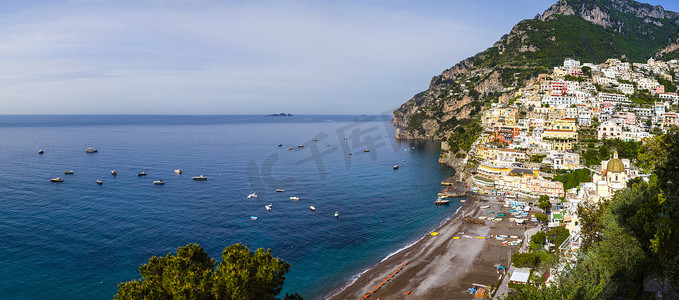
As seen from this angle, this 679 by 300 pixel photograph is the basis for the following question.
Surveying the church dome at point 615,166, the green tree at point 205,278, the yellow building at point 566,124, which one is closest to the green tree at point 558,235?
the church dome at point 615,166

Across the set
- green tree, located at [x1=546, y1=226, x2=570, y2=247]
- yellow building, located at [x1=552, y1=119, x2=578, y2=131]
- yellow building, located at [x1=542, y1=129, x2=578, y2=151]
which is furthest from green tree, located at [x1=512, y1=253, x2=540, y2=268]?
yellow building, located at [x1=552, y1=119, x2=578, y2=131]

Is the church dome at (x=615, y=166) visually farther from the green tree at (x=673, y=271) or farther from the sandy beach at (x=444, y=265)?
the green tree at (x=673, y=271)

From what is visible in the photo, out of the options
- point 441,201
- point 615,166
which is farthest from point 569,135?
point 441,201

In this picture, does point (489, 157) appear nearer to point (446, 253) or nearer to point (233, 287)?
point (446, 253)

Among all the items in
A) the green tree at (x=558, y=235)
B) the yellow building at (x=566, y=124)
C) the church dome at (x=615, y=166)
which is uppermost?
the yellow building at (x=566, y=124)

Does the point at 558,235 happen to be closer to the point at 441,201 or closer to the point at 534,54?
the point at 441,201

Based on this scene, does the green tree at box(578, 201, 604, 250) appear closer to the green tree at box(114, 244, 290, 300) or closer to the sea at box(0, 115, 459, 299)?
the sea at box(0, 115, 459, 299)

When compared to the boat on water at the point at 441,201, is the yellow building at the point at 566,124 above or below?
above
